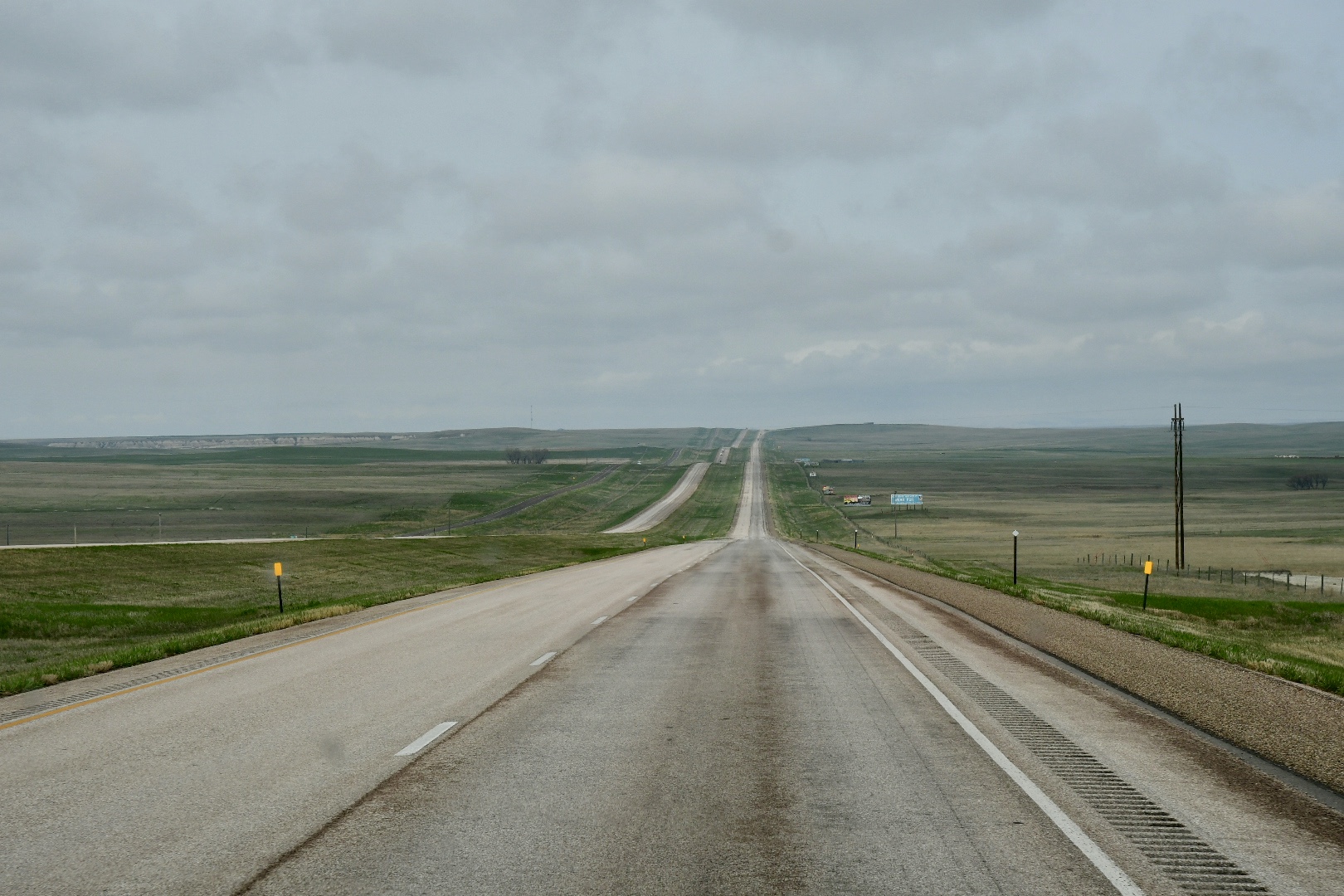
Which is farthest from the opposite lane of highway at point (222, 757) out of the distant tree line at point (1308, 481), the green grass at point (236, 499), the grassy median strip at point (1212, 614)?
the distant tree line at point (1308, 481)

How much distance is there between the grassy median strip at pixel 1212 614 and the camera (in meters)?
16.9

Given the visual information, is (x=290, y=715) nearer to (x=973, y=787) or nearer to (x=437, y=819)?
(x=437, y=819)

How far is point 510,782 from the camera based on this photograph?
8133 mm

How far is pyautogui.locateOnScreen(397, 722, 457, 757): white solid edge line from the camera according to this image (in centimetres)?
919

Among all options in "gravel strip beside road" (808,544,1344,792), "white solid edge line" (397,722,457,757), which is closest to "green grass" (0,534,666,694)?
"white solid edge line" (397,722,457,757)

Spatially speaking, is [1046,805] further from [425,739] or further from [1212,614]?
[1212,614]

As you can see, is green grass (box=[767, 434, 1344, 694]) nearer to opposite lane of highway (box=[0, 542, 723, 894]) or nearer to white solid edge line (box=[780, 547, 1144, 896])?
white solid edge line (box=[780, 547, 1144, 896])

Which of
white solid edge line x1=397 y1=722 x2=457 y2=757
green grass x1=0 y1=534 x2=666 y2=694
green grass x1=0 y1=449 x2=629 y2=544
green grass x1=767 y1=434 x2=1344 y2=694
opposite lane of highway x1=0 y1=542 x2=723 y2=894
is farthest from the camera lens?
green grass x1=0 y1=449 x2=629 y2=544

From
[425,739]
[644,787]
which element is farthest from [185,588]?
[644,787]

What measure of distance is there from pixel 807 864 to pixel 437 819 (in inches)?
104

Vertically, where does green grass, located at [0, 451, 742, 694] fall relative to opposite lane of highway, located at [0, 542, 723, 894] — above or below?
below

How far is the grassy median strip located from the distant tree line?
11061cm

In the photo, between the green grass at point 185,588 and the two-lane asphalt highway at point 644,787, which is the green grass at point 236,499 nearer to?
the green grass at point 185,588

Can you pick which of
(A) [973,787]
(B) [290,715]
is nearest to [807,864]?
(A) [973,787]
